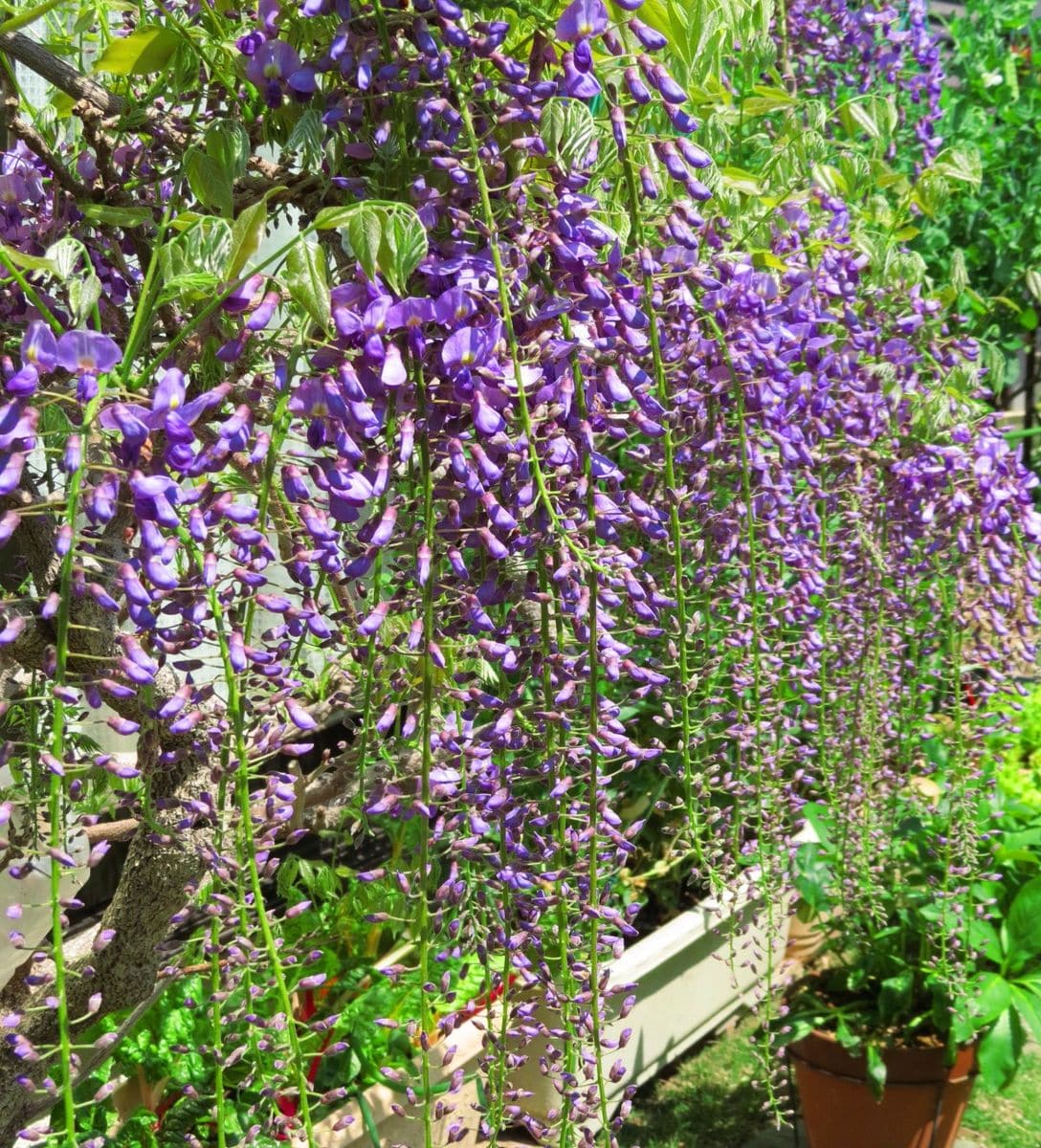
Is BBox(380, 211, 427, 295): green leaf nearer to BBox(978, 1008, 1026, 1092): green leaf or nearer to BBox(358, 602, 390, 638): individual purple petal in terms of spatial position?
BBox(358, 602, 390, 638): individual purple petal

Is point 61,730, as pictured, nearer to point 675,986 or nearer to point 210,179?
point 210,179

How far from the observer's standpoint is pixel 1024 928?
246 cm

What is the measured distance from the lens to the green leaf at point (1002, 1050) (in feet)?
7.55

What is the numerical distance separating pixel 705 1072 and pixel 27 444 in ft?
8.56

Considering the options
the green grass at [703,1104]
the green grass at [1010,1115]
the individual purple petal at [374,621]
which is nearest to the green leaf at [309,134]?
the individual purple petal at [374,621]

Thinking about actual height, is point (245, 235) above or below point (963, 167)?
below

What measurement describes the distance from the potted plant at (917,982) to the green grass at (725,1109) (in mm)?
227

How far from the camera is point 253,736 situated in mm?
1149

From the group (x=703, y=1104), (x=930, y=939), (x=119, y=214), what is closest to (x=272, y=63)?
(x=119, y=214)

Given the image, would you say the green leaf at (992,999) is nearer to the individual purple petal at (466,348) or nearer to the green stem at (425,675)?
the green stem at (425,675)

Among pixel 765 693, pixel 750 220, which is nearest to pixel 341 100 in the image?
pixel 750 220

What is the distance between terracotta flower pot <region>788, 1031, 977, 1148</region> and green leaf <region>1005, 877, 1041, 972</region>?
20cm

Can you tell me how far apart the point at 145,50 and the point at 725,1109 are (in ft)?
8.35

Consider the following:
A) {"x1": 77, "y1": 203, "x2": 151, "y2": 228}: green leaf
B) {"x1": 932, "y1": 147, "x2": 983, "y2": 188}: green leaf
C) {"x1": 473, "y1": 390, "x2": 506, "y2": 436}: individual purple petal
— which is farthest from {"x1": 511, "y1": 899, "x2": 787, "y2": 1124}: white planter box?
{"x1": 77, "y1": 203, "x2": 151, "y2": 228}: green leaf
